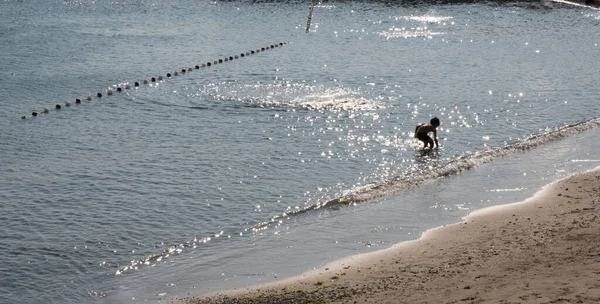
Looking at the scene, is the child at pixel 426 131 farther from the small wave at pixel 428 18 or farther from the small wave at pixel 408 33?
the small wave at pixel 428 18

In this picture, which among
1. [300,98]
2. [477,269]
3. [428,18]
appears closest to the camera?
[477,269]

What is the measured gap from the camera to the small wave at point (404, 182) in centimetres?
2008

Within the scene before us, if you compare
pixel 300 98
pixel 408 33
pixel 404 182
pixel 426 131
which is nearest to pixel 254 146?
pixel 426 131

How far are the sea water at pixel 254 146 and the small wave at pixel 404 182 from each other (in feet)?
0.29

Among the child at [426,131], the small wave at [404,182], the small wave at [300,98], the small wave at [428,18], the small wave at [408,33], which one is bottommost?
the small wave at [404,182]

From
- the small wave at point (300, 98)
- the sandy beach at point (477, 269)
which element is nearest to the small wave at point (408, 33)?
the small wave at point (300, 98)

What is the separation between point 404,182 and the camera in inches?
982

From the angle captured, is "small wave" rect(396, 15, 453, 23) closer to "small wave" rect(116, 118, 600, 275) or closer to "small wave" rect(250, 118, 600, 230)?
"small wave" rect(116, 118, 600, 275)

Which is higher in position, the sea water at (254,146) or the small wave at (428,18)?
the small wave at (428,18)

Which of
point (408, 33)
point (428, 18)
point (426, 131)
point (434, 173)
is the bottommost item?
point (434, 173)

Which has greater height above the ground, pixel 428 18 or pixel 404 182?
pixel 428 18

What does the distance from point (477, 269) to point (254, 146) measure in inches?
538

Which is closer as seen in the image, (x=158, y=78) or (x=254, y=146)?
(x=254, y=146)

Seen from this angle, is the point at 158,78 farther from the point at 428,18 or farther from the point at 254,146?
the point at 428,18
